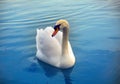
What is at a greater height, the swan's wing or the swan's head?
the swan's head

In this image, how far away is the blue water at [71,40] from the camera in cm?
93

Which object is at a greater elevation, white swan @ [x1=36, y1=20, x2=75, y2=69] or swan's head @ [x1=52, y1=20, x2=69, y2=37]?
swan's head @ [x1=52, y1=20, x2=69, y2=37]

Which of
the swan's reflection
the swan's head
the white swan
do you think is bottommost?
the swan's reflection

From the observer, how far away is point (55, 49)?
3.34ft

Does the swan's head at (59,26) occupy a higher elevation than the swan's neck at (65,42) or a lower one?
higher

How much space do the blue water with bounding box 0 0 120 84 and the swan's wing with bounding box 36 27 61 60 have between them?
28mm

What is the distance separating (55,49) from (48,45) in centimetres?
2

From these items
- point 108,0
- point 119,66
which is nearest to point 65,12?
point 108,0

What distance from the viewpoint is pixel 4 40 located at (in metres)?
1.04

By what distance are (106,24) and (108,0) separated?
0.33 ft

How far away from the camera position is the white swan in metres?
1.00

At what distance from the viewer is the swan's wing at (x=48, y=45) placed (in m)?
1.01

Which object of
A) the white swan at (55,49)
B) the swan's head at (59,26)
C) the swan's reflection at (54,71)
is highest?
the swan's head at (59,26)

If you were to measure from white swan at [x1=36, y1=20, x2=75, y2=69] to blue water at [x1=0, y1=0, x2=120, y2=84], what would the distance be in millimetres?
18
